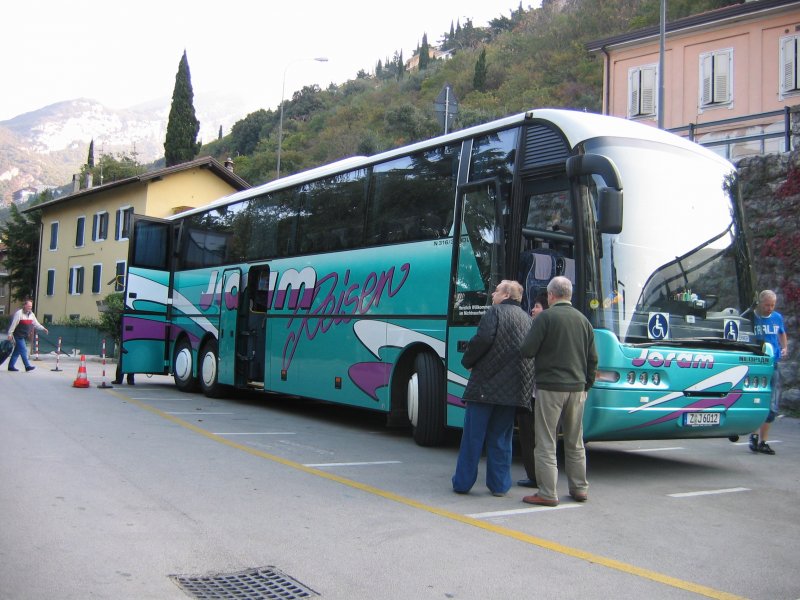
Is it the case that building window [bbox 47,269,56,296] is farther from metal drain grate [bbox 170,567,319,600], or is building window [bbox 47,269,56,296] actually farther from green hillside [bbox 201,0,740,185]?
metal drain grate [bbox 170,567,319,600]

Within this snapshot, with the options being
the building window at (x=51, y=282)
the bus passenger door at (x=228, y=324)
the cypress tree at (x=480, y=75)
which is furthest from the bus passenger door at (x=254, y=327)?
the cypress tree at (x=480, y=75)

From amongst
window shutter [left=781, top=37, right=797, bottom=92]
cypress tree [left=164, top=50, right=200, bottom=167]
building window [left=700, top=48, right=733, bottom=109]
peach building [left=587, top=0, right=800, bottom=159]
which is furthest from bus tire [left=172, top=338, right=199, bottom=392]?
cypress tree [left=164, top=50, right=200, bottom=167]

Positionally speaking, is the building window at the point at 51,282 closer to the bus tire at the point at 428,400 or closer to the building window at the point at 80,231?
the building window at the point at 80,231

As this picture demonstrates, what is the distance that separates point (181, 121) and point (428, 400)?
55.9 meters

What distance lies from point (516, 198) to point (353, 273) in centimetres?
344

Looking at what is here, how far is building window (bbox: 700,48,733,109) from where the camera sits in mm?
29203

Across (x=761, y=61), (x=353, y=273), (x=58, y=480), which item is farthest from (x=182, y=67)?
(x=58, y=480)

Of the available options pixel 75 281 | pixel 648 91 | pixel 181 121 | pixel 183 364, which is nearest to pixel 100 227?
pixel 75 281

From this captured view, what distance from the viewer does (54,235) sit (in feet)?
176

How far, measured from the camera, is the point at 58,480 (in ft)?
22.3

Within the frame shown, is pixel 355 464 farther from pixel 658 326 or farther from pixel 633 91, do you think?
pixel 633 91

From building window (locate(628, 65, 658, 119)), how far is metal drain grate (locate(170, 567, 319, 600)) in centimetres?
2995

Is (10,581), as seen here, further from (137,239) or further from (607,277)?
(137,239)

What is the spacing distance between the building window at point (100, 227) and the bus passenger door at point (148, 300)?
3273 cm
